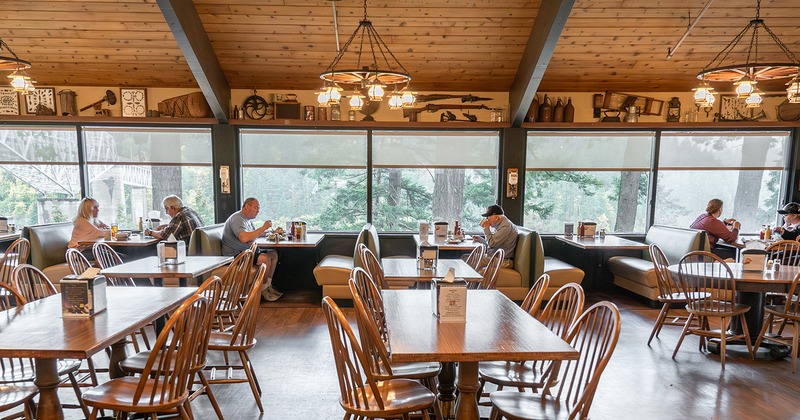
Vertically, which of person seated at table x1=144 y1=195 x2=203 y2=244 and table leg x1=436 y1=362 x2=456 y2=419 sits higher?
person seated at table x1=144 y1=195 x2=203 y2=244

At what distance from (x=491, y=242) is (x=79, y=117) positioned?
221 inches

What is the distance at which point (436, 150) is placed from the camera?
653cm

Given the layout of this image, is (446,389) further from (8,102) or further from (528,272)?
(8,102)

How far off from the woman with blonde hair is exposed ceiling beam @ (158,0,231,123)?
183 cm

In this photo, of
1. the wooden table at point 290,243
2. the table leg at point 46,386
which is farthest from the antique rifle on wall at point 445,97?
the table leg at point 46,386

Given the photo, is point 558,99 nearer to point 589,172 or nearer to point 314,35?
point 589,172

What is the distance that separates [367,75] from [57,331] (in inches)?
112

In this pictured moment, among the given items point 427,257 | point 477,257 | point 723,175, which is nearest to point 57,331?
point 427,257

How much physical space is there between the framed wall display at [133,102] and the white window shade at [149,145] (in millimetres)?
228

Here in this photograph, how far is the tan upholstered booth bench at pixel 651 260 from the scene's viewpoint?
17.4 feet

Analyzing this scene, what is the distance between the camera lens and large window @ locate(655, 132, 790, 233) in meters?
6.45

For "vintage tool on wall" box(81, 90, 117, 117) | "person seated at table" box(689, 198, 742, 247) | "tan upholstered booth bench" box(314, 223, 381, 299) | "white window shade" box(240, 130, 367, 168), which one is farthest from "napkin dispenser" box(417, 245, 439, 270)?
"vintage tool on wall" box(81, 90, 117, 117)

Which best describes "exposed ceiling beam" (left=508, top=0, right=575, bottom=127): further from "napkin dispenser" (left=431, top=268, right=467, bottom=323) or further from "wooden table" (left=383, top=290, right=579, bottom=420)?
"napkin dispenser" (left=431, top=268, right=467, bottom=323)

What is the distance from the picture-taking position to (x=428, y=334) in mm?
2008
